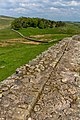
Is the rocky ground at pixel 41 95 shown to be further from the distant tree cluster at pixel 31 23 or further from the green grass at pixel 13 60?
the distant tree cluster at pixel 31 23

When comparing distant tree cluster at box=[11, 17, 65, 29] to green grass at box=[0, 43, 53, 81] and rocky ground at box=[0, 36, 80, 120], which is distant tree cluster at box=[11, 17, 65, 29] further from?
rocky ground at box=[0, 36, 80, 120]

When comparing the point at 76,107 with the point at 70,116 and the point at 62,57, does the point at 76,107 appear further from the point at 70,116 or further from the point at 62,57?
the point at 62,57

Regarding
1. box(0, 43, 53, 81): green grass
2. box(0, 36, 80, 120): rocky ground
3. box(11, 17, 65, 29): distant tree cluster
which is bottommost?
box(11, 17, 65, 29): distant tree cluster

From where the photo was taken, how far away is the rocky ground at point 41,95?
10.2m

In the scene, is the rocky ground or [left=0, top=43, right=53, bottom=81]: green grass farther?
[left=0, top=43, right=53, bottom=81]: green grass

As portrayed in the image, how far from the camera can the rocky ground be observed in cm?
1016

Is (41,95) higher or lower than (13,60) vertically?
higher

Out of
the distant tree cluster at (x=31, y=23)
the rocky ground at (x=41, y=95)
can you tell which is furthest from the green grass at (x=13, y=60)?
the distant tree cluster at (x=31, y=23)

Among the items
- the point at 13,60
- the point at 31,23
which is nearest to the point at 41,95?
the point at 13,60

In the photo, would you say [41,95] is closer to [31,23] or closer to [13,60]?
[13,60]

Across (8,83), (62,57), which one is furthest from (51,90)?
(62,57)

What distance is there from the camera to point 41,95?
11.9 m

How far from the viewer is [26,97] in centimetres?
1114

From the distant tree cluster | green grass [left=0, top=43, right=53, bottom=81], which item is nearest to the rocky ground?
green grass [left=0, top=43, right=53, bottom=81]
